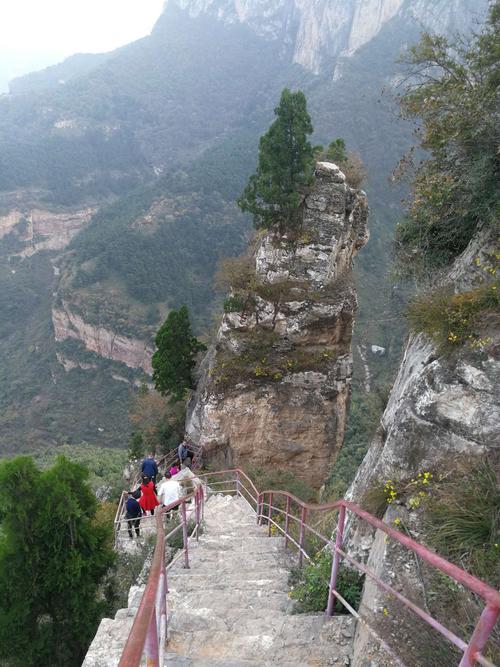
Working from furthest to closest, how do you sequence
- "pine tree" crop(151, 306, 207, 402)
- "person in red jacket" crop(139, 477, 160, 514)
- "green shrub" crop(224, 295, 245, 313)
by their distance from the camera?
1. "pine tree" crop(151, 306, 207, 402)
2. "green shrub" crop(224, 295, 245, 313)
3. "person in red jacket" crop(139, 477, 160, 514)

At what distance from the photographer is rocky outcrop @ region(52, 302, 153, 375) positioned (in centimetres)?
6356

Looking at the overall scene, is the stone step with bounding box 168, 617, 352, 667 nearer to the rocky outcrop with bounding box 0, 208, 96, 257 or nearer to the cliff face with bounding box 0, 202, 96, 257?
the cliff face with bounding box 0, 202, 96, 257

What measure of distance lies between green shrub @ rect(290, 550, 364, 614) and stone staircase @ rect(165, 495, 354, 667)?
6.7 inches

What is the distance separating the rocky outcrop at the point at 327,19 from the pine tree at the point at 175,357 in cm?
9268

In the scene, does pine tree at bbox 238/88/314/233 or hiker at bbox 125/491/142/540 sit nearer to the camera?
hiker at bbox 125/491/142/540

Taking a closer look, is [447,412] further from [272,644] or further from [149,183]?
[149,183]

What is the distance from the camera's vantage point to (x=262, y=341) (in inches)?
664

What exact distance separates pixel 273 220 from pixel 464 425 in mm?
14210

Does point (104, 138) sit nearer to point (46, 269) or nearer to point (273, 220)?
point (46, 269)

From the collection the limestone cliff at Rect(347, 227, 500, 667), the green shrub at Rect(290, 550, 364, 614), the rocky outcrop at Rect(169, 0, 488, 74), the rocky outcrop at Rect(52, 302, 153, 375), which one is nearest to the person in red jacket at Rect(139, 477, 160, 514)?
the limestone cliff at Rect(347, 227, 500, 667)

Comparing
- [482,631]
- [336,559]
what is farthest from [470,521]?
[482,631]

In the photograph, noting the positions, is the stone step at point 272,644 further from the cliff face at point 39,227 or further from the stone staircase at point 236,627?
the cliff face at point 39,227

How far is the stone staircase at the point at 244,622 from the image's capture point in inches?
134

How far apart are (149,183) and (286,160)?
117m
